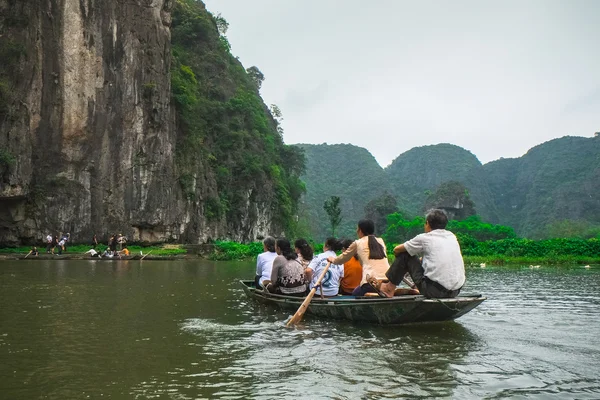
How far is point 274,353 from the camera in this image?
17.0 ft

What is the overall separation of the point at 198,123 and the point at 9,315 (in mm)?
32031

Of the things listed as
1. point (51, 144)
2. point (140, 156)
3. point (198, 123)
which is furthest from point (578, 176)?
point (51, 144)

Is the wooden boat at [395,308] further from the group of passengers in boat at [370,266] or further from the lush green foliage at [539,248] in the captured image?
the lush green foliage at [539,248]

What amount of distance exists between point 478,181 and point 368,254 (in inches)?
3832

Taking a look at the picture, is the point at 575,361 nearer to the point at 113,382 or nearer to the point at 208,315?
the point at 113,382

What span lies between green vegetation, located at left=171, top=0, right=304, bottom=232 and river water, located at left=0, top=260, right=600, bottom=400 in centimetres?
2875

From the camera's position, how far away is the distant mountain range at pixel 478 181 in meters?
72.5

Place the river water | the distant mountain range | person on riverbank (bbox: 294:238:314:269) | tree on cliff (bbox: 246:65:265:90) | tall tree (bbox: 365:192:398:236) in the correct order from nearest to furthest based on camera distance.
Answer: the river water, person on riverbank (bbox: 294:238:314:269), tree on cliff (bbox: 246:65:265:90), tall tree (bbox: 365:192:398:236), the distant mountain range

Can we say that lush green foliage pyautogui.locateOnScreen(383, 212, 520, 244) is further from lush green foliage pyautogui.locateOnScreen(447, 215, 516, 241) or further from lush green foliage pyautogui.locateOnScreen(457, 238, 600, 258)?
lush green foliage pyautogui.locateOnScreen(457, 238, 600, 258)

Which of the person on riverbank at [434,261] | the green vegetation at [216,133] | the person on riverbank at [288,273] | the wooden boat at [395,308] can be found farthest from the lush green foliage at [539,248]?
the person on riverbank at [434,261]

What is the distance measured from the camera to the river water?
3941mm

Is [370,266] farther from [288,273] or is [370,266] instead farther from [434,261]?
[288,273]

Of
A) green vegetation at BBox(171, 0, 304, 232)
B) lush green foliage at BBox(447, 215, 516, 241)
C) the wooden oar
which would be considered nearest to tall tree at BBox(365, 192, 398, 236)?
lush green foliage at BBox(447, 215, 516, 241)

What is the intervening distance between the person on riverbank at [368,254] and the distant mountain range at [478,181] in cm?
6484
